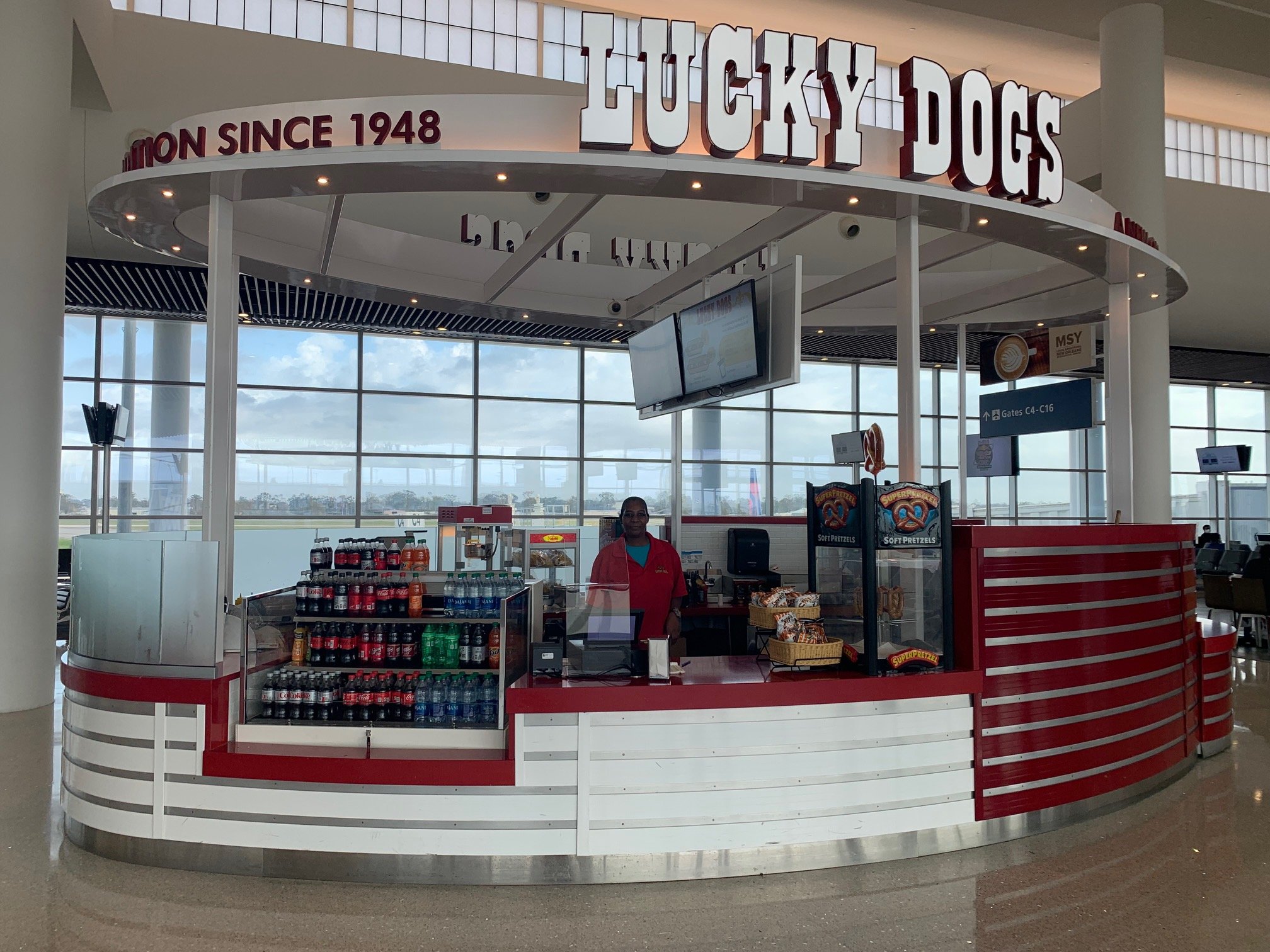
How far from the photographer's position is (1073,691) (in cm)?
443

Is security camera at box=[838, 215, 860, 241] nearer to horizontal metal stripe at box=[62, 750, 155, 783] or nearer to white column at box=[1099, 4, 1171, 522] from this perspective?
white column at box=[1099, 4, 1171, 522]

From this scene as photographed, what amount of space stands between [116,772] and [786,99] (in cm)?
413

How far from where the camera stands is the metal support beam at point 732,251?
5.01 meters

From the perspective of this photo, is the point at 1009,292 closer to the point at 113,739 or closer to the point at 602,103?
the point at 602,103

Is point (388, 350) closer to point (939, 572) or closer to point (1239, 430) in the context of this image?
point (939, 572)

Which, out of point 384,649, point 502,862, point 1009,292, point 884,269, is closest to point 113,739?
point 384,649

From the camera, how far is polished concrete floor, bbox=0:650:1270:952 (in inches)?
126

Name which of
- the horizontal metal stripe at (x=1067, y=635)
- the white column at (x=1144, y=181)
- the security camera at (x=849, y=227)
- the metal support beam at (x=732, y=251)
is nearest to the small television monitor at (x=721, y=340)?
the metal support beam at (x=732, y=251)

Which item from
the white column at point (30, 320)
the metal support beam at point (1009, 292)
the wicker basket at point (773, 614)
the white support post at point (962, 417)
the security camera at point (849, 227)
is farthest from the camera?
the security camera at point (849, 227)

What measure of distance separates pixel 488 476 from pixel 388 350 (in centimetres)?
254

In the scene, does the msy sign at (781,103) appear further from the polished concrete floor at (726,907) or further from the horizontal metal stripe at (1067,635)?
the polished concrete floor at (726,907)

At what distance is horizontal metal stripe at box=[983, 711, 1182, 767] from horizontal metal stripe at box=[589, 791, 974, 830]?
0.48 meters

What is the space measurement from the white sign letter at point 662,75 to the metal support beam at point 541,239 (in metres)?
0.53

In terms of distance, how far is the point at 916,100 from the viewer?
13.3 ft
